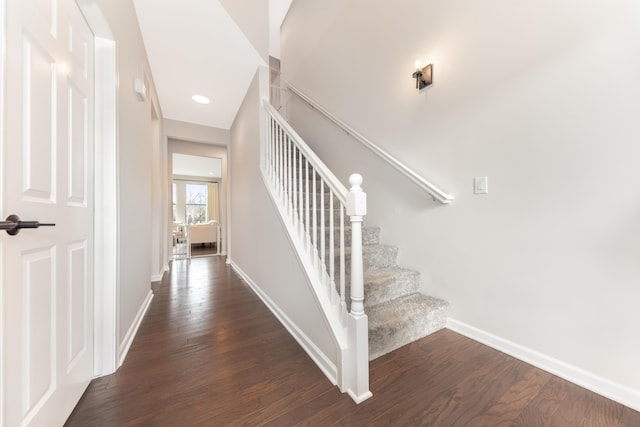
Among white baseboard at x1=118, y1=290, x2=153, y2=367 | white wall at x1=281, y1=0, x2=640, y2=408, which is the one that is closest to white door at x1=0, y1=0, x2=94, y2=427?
white baseboard at x1=118, y1=290, x2=153, y2=367

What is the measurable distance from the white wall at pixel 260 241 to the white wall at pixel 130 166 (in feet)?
3.41

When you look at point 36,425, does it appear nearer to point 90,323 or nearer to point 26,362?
point 26,362

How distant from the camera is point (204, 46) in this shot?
2.26m

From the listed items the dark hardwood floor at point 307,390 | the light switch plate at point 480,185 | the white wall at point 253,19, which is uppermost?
the white wall at point 253,19

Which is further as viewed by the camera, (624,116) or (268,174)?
(268,174)

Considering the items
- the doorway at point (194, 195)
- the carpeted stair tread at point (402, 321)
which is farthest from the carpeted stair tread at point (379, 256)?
the doorway at point (194, 195)

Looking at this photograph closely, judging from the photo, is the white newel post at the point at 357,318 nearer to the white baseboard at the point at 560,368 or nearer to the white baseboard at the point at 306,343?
the white baseboard at the point at 306,343

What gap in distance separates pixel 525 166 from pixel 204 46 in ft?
9.46

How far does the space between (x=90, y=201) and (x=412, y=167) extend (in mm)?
2275

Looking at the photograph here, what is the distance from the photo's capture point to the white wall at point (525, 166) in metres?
1.14

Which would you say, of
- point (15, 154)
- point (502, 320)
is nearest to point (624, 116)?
point (502, 320)

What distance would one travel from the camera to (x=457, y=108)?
69.5 inches

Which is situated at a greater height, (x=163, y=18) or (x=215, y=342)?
→ (x=163, y=18)

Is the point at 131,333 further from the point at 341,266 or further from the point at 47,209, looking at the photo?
the point at 341,266
